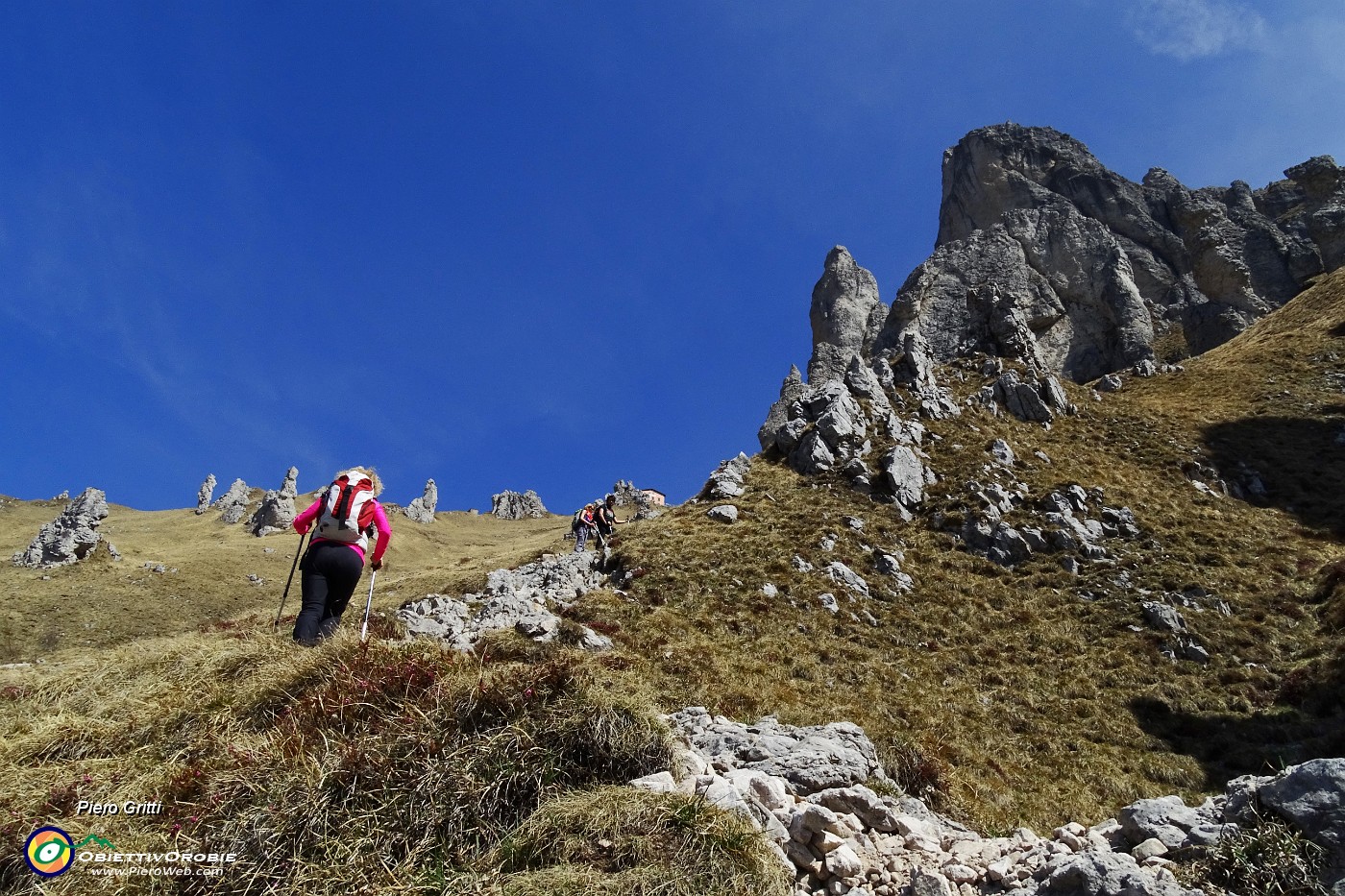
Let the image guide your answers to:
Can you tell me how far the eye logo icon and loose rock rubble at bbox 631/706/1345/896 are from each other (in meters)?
4.40

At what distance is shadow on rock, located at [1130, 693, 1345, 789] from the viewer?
14.3 metres

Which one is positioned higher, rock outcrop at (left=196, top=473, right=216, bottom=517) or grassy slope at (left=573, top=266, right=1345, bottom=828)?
rock outcrop at (left=196, top=473, right=216, bottom=517)

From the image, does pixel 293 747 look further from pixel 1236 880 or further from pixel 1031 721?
pixel 1031 721

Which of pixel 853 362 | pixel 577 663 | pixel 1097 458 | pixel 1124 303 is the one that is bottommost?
pixel 577 663

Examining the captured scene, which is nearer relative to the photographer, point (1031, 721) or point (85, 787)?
point (85, 787)

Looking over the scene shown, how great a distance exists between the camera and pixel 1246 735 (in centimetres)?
1581

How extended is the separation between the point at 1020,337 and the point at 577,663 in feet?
154

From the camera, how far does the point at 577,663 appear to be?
26.1 feet

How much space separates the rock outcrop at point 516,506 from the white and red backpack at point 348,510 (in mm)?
122332

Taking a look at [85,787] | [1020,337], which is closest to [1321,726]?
[85,787]

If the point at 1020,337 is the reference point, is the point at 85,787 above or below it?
below

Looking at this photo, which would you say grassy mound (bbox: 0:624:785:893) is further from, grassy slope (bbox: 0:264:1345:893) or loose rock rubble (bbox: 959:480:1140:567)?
loose rock rubble (bbox: 959:480:1140:567)

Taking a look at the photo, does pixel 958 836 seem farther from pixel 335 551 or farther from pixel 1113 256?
pixel 1113 256

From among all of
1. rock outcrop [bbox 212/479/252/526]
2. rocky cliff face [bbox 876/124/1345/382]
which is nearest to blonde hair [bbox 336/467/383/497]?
rocky cliff face [bbox 876/124/1345/382]
